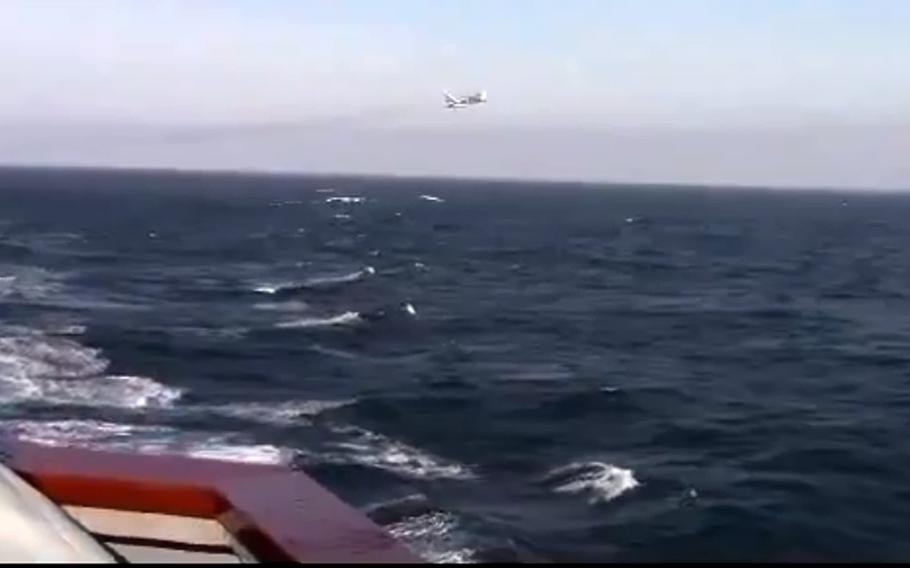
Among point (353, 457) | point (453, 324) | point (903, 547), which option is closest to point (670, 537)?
point (903, 547)

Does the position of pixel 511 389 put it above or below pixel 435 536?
below

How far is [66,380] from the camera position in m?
30.2

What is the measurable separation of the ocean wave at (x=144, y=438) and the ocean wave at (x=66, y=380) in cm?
247

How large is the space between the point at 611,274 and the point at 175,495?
2706 inches

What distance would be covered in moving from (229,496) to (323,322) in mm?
40272

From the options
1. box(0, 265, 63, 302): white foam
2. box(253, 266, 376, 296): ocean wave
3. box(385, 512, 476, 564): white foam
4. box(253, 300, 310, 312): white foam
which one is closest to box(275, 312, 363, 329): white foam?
box(253, 300, 310, 312): white foam

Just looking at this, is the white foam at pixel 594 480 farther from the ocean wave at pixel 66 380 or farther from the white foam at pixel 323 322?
the white foam at pixel 323 322

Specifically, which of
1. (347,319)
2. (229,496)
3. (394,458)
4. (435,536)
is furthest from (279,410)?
(229,496)

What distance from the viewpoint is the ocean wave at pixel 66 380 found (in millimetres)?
27906

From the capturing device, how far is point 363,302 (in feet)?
172

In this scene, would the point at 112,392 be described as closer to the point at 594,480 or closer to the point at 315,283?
the point at 594,480

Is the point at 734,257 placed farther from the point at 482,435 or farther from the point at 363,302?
the point at 482,435

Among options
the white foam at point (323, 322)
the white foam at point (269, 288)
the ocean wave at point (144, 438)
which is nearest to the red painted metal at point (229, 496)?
the ocean wave at point (144, 438)

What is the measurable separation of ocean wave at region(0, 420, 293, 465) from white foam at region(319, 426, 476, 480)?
1165 mm
